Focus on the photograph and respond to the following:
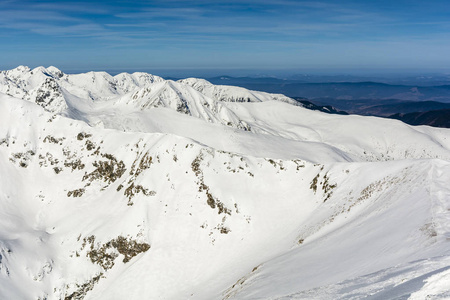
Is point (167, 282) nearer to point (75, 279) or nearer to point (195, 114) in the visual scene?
point (75, 279)

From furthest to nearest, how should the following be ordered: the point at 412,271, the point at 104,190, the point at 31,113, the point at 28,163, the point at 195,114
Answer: the point at 195,114 < the point at 31,113 < the point at 28,163 < the point at 104,190 < the point at 412,271

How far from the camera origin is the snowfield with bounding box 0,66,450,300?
18906mm

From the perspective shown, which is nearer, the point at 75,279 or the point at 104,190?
the point at 75,279

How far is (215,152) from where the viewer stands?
170 ft

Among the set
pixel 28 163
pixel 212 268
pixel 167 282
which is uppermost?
pixel 28 163

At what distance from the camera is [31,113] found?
81.8 m

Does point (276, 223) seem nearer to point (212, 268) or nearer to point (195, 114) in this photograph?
point (212, 268)

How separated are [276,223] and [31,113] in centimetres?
7643

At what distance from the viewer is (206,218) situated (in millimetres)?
46094

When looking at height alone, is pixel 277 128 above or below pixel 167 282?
above

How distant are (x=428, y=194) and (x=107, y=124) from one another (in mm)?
95650

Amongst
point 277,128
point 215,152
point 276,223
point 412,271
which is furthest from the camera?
point 277,128

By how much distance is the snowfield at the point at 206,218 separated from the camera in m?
18.9

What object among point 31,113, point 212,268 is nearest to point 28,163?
point 31,113
